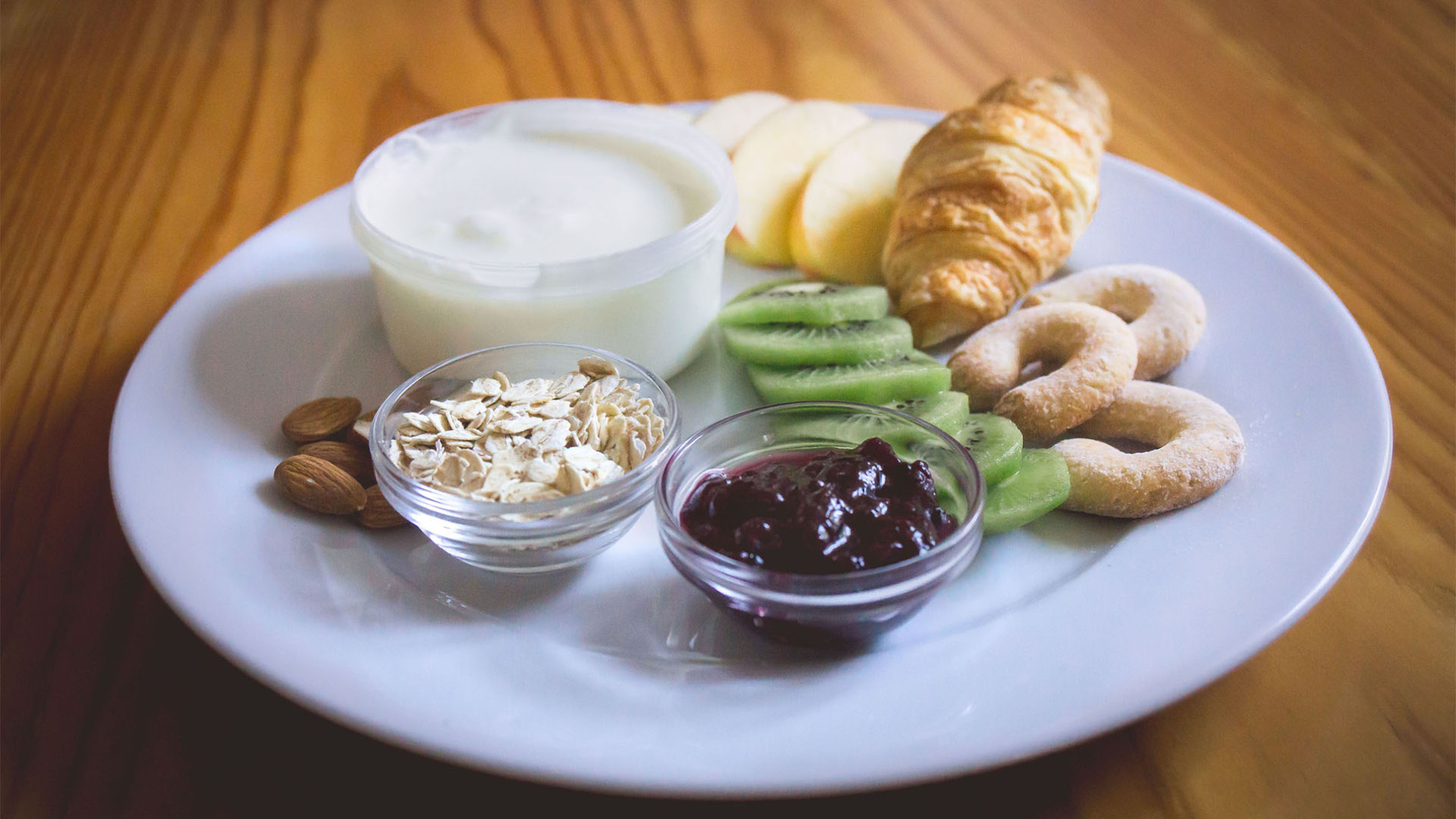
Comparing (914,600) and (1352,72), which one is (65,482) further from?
(1352,72)

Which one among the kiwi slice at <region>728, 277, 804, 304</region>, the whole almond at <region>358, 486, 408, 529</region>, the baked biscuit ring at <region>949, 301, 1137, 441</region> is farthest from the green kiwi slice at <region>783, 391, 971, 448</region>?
the whole almond at <region>358, 486, 408, 529</region>

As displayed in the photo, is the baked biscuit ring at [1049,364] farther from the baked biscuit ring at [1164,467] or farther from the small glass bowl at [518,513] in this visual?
the small glass bowl at [518,513]

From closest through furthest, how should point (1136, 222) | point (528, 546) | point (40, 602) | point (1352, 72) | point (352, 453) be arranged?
point (528, 546), point (40, 602), point (352, 453), point (1136, 222), point (1352, 72)

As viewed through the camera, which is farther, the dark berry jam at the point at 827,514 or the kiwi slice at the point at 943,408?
the kiwi slice at the point at 943,408

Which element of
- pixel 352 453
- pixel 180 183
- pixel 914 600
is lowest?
pixel 180 183

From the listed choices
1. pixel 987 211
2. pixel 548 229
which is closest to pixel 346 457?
pixel 548 229

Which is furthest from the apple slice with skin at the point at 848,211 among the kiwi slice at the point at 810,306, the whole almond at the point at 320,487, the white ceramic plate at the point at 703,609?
the whole almond at the point at 320,487

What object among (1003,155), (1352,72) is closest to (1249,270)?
(1003,155)
